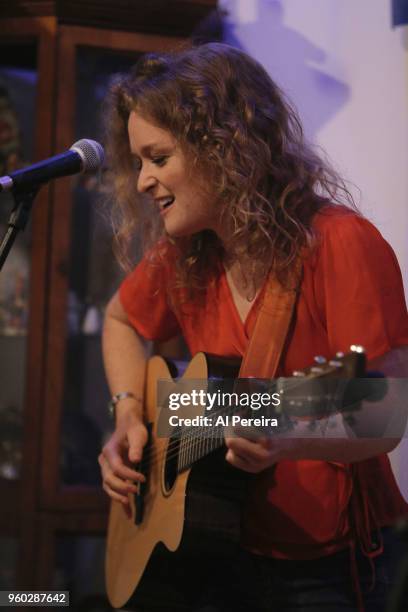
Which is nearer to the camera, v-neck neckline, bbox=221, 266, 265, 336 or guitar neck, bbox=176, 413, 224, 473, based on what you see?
guitar neck, bbox=176, 413, 224, 473

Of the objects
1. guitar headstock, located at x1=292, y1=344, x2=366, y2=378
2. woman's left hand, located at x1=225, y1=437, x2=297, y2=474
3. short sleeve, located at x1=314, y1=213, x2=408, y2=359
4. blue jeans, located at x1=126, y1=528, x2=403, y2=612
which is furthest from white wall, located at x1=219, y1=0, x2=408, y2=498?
guitar headstock, located at x1=292, y1=344, x2=366, y2=378

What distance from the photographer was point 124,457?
1548 mm

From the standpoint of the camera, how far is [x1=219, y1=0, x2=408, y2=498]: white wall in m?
1.57

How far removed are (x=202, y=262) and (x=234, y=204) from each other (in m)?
0.21

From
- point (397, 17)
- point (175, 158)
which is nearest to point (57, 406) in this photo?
point (175, 158)

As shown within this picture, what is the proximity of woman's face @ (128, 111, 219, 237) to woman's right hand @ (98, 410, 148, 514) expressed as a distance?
0.41 meters

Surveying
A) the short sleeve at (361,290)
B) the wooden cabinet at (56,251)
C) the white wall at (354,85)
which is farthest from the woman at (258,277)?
the wooden cabinet at (56,251)

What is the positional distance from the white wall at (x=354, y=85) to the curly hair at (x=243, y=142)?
0.88 ft

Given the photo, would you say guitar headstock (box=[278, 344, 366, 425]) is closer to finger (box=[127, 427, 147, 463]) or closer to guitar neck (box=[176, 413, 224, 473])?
guitar neck (box=[176, 413, 224, 473])

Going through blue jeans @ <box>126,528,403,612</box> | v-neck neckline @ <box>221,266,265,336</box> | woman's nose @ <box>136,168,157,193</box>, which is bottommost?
blue jeans @ <box>126,528,403,612</box>

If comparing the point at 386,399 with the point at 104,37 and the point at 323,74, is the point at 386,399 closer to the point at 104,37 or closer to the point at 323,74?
the point at 323,74

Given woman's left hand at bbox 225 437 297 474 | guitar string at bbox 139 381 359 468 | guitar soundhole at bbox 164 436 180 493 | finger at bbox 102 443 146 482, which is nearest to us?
woman's left hand at bbox 225 437 297 474

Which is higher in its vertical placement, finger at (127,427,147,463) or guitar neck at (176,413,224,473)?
guitar neck at (176,413,224,473)

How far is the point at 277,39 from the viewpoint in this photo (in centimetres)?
197
